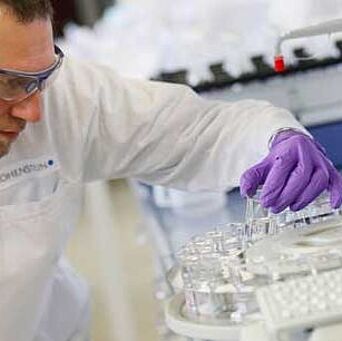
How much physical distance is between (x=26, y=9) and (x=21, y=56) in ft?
0.22

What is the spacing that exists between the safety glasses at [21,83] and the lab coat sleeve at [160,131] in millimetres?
272

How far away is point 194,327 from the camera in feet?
3.11

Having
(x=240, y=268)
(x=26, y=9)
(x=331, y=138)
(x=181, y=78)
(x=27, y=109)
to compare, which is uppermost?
(x=26, y=9)

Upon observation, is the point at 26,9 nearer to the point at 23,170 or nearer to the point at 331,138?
the point at 23,170

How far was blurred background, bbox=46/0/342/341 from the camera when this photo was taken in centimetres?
219

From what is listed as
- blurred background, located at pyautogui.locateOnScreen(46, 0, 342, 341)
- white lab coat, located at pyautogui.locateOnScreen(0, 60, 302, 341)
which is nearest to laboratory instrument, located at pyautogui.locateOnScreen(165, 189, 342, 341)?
white lab coat, located at pyautogui.locateOnScreen(0, 60, 302, 341)

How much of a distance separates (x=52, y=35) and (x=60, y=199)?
1.09 ft

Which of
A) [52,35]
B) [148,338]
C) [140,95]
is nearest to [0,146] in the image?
[52,35]

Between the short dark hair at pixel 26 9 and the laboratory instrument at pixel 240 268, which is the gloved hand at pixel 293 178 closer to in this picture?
the laboratory instrument at pixel 240 268

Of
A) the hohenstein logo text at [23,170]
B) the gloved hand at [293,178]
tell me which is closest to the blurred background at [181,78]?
the hohenstein logo text at [23,170]

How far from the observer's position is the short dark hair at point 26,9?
41.4 inches

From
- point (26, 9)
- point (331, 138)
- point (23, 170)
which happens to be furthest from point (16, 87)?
point (331, 138)

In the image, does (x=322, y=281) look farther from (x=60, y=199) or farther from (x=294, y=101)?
(x=294, y=101)

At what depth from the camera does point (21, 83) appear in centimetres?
112
